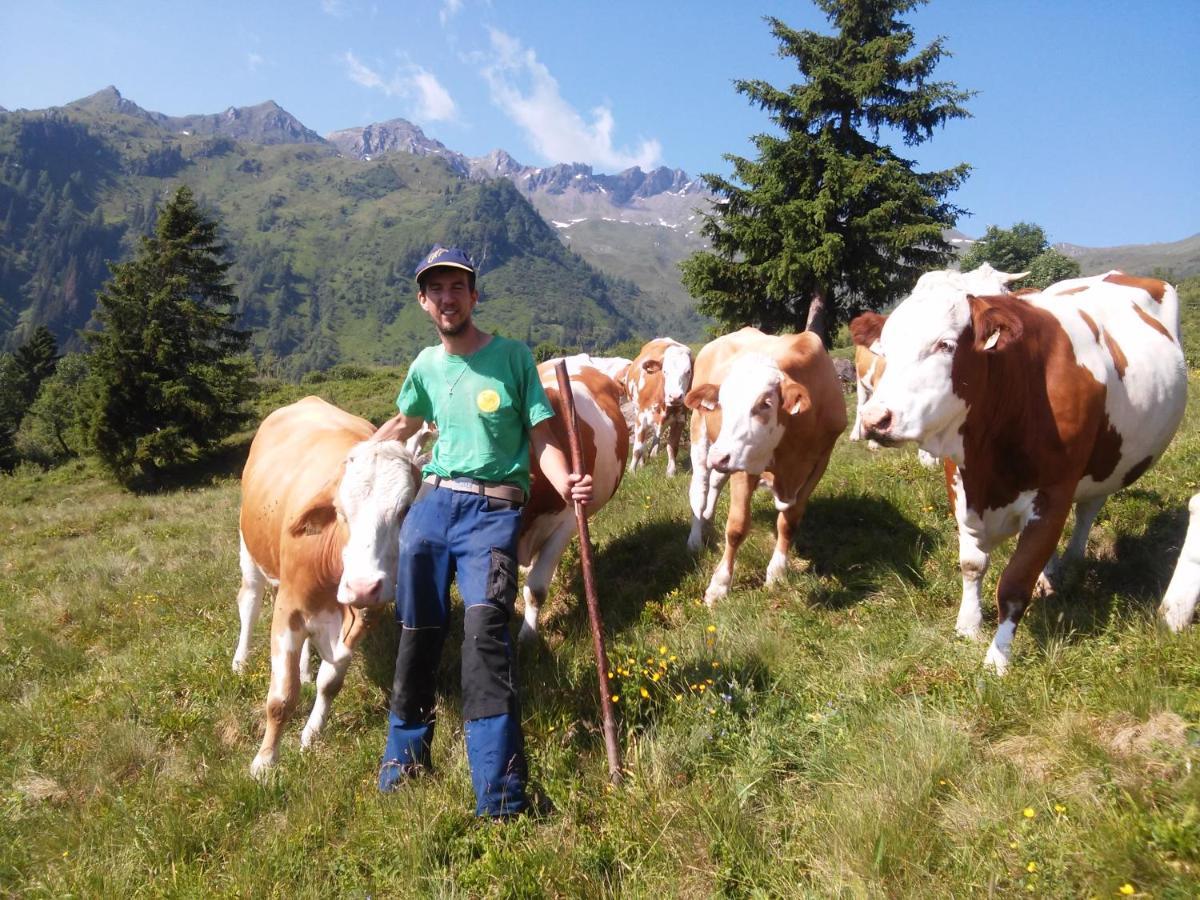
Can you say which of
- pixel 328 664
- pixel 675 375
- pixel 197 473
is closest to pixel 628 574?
pixel 328 664

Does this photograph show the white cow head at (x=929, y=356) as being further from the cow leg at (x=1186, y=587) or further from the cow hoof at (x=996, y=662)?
the cow leg at (x=1186, y=587)

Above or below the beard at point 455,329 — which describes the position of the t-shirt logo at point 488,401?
below

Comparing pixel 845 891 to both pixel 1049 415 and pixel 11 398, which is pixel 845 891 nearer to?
pixel 1049 415

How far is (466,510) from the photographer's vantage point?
3.68m

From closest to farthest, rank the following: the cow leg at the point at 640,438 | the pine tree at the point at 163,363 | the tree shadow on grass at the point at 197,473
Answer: the cow leg at the point at 640,438
the tree shadow on grass at the point at 197,473
the pine tree at the point at 163,363

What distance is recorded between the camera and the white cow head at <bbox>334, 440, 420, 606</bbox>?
360 cm

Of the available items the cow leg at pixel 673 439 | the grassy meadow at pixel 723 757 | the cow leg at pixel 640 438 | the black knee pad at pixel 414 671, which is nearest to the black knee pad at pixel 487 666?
the black knee pad at pixel 414 671

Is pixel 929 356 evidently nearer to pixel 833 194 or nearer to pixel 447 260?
pixel 447 260

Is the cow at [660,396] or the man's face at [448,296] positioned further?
the cow at [660,396]

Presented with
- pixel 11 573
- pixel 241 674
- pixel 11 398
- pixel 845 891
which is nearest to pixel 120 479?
pixel 11 573

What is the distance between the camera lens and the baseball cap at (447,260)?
144 inches

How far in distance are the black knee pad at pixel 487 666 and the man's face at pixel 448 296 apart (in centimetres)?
154

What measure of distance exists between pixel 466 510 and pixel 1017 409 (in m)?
3.06

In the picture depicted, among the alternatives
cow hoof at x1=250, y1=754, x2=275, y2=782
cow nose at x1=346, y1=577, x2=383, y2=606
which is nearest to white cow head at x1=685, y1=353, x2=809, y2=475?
cow nose at x1=346, y1=577, x2=383, y2=606
